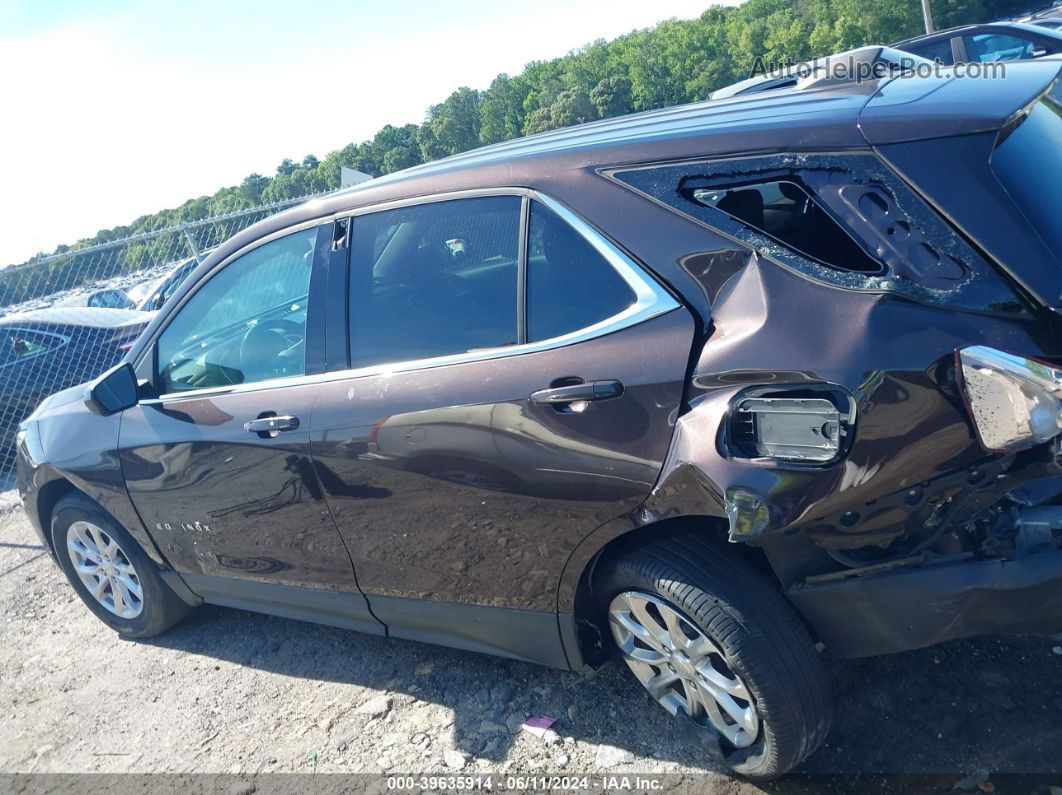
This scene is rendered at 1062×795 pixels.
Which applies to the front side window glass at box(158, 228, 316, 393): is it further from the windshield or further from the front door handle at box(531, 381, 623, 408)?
the windshield

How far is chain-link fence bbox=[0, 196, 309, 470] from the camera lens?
873 cm

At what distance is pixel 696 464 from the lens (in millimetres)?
2152

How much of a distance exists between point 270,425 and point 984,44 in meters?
10.8

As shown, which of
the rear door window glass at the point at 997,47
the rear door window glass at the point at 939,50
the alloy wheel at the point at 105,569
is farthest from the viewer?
the rear door window glass at the point at 939,50

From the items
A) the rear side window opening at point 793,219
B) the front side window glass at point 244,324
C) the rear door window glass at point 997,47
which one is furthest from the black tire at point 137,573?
the rear door window glass at point 997,47

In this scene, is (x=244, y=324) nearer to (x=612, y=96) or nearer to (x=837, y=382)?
(x=837, y=382)

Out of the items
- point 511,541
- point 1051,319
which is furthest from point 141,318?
point 1051,319

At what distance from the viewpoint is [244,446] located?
3201mm

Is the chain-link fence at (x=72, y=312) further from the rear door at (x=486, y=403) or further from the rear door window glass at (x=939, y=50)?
the rear door window glass at (x=939, y=50)

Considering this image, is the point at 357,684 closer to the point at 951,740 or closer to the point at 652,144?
the point at 951,740

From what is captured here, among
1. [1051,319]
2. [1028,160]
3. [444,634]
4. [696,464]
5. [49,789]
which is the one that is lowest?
[49,789]

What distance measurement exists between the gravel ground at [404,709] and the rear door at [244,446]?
37cm

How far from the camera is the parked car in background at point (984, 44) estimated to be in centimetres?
952

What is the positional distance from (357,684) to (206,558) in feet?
2.90
